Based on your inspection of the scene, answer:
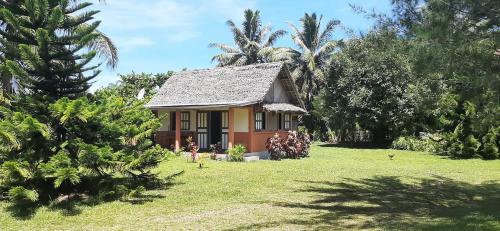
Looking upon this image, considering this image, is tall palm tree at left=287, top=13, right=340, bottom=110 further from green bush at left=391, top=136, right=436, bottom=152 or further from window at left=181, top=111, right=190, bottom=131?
window at left=181, top=111, right=190, bottom=131

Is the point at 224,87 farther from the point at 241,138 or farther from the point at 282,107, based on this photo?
the point at 282,107

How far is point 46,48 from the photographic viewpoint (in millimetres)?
10148

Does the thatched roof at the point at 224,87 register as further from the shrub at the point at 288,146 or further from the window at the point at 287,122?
the shrub at the point at 288,146

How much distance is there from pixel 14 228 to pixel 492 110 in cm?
889

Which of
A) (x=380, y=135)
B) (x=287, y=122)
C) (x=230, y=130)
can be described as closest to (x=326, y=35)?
(x=380, y=135)

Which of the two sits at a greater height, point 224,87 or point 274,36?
point 274,36

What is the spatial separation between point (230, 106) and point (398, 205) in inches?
428

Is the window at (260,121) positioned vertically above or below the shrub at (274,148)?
above

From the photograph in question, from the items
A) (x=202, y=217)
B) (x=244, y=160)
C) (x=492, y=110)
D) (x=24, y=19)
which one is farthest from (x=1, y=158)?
(x=244, y=160)

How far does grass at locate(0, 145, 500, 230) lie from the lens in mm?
7918

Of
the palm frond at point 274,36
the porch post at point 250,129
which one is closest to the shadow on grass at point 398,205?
the porch post at point 250,129

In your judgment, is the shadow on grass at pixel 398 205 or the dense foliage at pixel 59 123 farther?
the dense foliage at pixel 59 123

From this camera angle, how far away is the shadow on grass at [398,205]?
7903 mm

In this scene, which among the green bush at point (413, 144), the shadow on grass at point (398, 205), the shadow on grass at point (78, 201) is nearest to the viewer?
the shadow on grass at point (398, 205)
